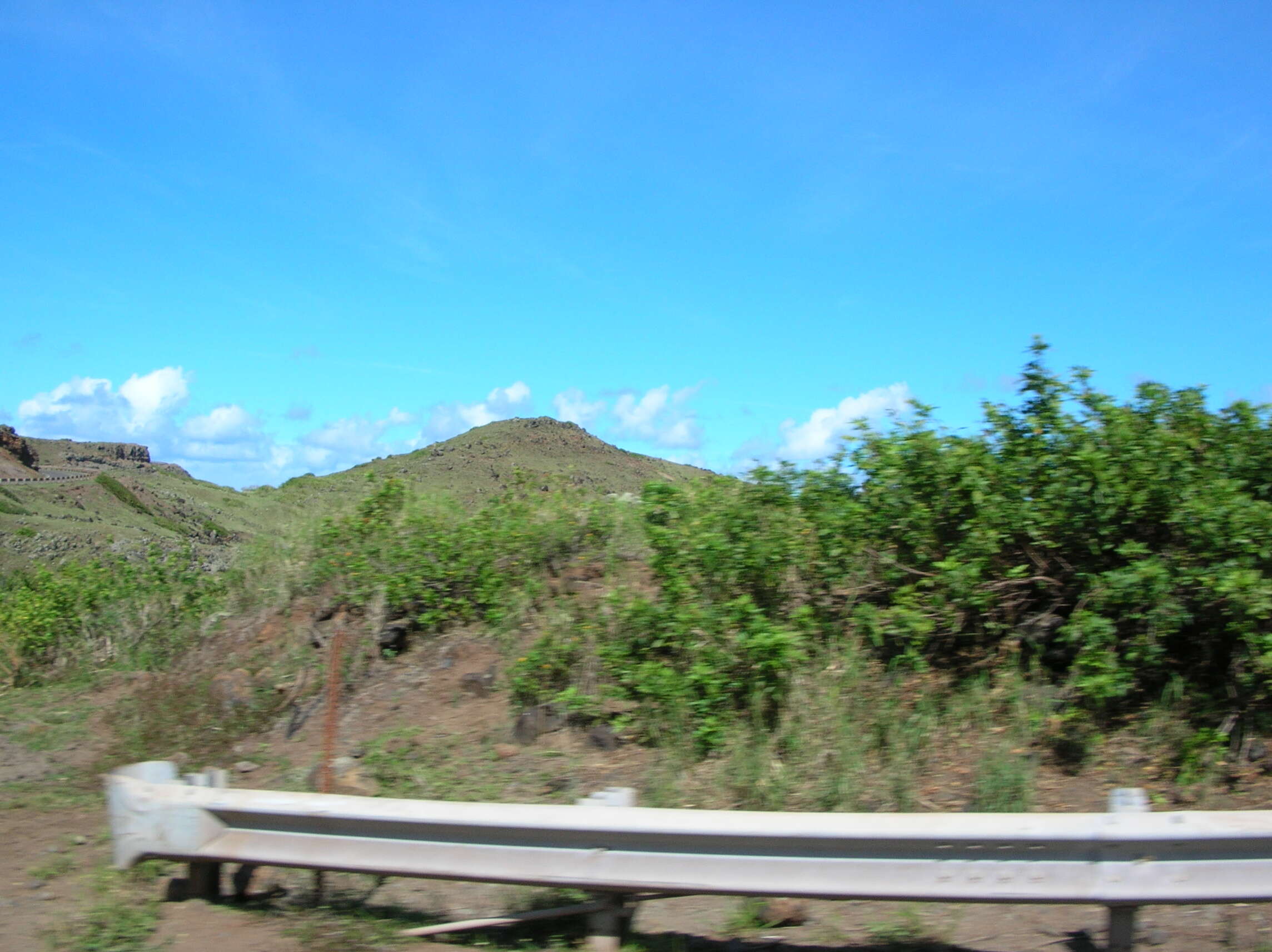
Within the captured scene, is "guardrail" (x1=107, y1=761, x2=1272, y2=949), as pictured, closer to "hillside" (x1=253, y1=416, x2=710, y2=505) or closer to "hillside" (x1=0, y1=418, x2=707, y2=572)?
"hillside" (x1=0, y1=418, x2=707, y2=572)

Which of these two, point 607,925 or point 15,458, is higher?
point 15,458

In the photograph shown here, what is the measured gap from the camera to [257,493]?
59.3 feet

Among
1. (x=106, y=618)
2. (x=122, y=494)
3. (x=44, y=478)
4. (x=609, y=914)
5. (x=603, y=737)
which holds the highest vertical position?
(x=44, y=478)

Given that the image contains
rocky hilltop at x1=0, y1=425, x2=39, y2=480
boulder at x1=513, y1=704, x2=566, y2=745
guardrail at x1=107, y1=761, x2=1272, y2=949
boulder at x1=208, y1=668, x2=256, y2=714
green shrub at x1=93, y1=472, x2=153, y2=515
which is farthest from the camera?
rocky hilltop at x1=0, y1=425, x2=39, y2=480

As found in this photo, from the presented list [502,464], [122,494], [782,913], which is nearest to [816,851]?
[782,913]

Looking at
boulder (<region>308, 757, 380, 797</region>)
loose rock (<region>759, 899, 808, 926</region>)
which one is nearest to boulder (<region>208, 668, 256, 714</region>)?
boulder (<region>308, 757, 380, 797</region>)

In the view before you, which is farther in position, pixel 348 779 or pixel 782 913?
pixel 348 779

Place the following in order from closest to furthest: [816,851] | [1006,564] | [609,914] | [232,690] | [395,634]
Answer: [816,851] < [609,914] < [1006,564] < [232,690] < [395,634]

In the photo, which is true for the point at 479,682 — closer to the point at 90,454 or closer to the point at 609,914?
the point at 609,914

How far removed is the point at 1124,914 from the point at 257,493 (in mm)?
16476

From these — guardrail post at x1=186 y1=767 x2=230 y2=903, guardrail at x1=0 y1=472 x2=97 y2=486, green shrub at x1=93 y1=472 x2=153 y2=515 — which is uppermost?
guardrail at x1=0 y1=472 x2=97 y2=486

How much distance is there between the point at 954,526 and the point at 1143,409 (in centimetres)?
135

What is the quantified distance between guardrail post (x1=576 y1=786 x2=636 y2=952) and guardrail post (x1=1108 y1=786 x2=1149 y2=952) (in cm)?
178

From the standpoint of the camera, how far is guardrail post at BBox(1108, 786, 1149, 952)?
3811 mm
